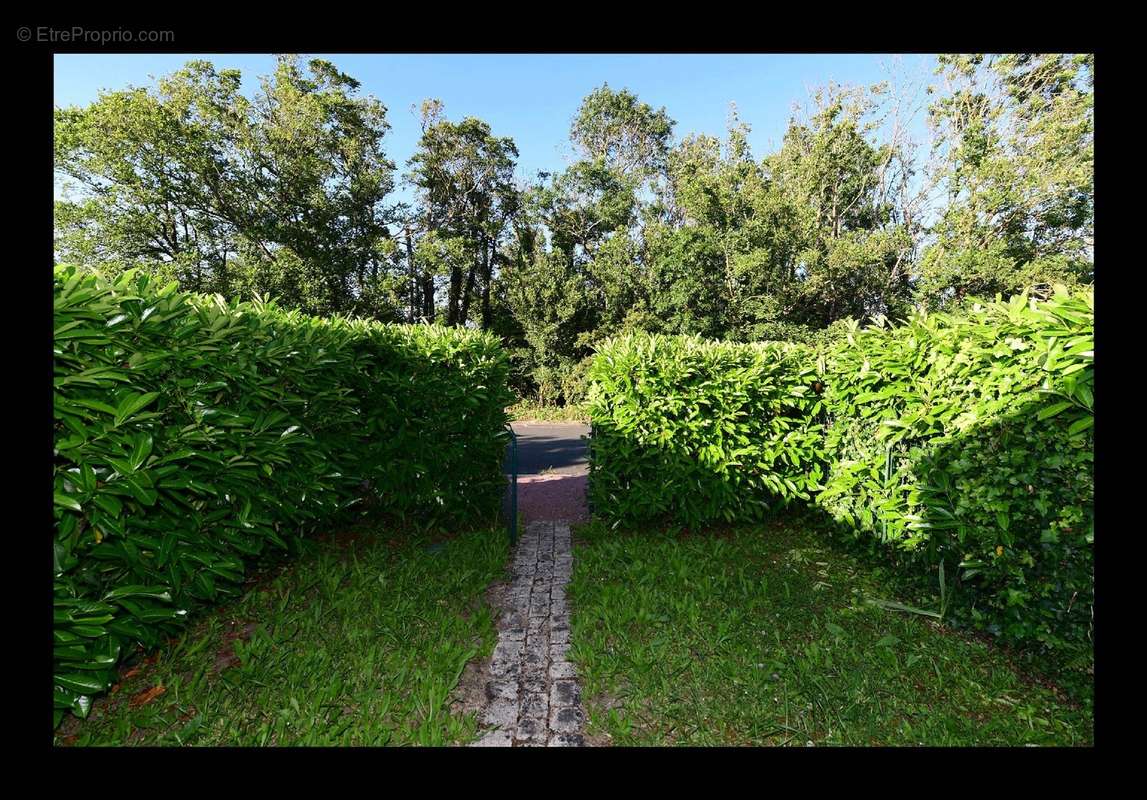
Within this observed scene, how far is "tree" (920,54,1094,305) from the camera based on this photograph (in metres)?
13.3

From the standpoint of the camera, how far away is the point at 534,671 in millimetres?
2709

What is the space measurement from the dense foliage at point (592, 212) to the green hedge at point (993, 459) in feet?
45.5

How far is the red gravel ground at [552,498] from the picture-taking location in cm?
577

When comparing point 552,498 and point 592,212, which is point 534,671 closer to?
point 552,498

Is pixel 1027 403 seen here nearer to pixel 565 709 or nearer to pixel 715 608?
pixel 715 608

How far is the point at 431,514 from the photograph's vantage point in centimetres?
465

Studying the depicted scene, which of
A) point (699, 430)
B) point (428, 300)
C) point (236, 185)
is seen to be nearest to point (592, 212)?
point (428, 300)

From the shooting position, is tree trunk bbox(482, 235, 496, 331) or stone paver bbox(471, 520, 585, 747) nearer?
stone paver bbox(471, 520, 585, 747)

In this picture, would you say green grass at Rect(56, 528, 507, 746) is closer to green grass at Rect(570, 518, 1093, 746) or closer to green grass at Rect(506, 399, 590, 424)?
green grass at Rect(570, 518, 1093, 746)

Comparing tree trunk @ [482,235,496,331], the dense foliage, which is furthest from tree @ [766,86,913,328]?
tree trunk @ [482,235,496,331]

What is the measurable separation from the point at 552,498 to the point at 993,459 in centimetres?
508

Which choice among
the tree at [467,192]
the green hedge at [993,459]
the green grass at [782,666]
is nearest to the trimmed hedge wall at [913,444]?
the green hedge at [993,459]

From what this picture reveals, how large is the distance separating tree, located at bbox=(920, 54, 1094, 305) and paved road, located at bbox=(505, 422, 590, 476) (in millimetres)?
13998
